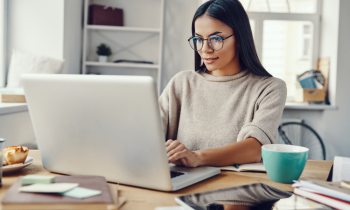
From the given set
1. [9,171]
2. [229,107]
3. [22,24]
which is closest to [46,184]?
[9,171]

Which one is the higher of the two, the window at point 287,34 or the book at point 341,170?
the window at point 287,34

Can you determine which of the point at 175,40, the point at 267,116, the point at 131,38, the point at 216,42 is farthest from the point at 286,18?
the point at 267,116

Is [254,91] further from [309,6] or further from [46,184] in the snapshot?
[309,6]

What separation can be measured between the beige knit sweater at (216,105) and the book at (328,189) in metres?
0.43

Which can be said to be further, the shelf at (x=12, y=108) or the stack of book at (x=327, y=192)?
the shelf at (x=12, y=108)

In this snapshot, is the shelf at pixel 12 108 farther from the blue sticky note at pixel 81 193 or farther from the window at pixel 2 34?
the blue sticky note at pixel 81 193

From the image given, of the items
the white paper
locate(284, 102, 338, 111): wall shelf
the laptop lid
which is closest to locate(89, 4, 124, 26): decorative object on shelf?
locate(284, 102, 338, 111): wall shelf

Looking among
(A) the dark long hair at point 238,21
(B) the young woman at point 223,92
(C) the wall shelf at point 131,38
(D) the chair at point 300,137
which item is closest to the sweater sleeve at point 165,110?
(B) the young woman at point 223,92

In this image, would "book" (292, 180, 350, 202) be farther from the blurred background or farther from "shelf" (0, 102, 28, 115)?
the blurred background

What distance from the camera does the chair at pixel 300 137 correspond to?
3443mm

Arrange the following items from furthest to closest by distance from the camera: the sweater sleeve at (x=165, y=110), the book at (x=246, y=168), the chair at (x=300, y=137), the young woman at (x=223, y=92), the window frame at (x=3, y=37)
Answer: the chair at (x=300, y=137)
the window frame at (x=3, y=37)
the sweater sleeve at (x=165, y=110)
the young woman at (x=223, y=92)
the book at (x=246, y=168)

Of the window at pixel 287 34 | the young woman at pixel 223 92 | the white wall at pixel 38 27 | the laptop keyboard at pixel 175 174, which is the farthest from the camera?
the window at pixel 287 34

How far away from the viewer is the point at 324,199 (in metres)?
0.62

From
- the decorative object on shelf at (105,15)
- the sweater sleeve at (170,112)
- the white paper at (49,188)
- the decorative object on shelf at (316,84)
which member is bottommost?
the white paper at (49,188)
